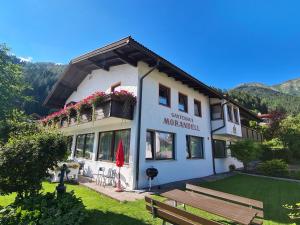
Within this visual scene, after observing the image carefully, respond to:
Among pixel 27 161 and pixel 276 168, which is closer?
pixel 27 161

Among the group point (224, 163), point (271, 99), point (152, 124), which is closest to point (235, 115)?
point (224, 163)

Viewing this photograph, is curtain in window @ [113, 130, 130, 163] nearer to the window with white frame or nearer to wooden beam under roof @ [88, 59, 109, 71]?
wooden beam under roof @ [88, 59, 109, 71]

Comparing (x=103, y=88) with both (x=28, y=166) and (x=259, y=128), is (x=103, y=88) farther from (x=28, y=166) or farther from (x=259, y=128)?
(x=259, y=128)

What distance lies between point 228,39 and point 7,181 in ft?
65.9

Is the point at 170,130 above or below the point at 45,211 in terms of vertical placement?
above

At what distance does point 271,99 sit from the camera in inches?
3789

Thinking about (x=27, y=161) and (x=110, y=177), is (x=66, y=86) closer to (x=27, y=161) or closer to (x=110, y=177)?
(x=110, y=177)

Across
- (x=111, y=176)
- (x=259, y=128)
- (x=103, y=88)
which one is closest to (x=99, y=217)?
(x=111, y=176)

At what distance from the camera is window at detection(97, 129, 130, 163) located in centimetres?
1066

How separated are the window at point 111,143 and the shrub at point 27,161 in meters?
4.57

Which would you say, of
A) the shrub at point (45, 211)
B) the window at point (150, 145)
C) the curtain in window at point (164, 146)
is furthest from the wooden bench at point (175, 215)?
the curtain in window at point (164, 146)

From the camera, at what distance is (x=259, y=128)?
91.8 feet

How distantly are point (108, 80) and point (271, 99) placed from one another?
336ft

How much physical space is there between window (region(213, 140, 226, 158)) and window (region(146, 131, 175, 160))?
5890mm
